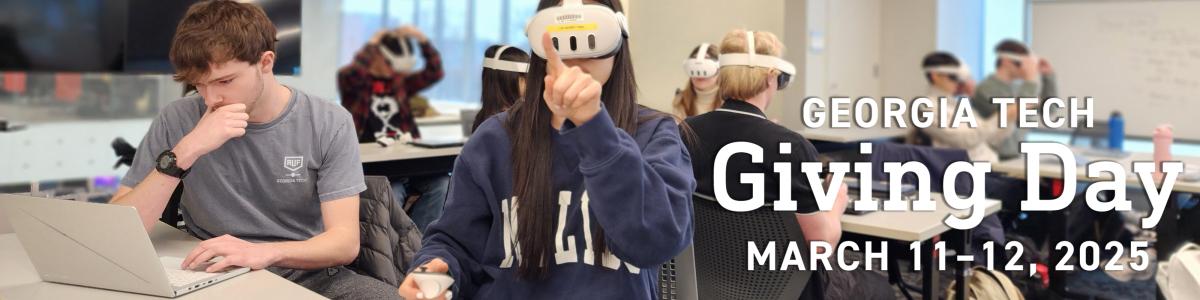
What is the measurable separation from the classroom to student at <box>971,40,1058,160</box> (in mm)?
18

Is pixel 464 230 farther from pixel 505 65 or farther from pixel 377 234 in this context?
pixel 505 65

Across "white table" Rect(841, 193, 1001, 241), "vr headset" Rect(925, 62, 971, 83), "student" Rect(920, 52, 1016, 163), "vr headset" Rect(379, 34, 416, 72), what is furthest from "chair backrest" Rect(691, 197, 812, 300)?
"vr headset" Rect(379, 34, 416, 72)

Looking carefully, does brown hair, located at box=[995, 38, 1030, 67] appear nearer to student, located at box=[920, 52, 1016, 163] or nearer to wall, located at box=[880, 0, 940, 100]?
student, located at box=[920, 52, 1016, 163]

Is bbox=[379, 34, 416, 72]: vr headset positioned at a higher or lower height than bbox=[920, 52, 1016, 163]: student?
higher

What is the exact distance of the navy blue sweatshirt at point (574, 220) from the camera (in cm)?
117

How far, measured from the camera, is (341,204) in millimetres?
1942

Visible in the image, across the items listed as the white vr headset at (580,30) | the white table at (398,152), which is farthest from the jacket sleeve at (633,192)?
the white table at (398,152)

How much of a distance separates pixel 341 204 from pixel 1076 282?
12.4 feet

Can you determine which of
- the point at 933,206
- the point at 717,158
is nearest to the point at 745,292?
the point at 717,158

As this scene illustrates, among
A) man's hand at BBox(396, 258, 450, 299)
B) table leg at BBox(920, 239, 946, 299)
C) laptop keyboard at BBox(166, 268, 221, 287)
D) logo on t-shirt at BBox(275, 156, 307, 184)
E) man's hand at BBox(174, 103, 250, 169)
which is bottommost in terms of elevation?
table leg at BBox(920, 239, 946, 299)

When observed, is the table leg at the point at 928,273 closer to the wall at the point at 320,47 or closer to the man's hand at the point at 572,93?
the man's hand at the point at 572,93

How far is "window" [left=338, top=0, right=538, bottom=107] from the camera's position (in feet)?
21.2

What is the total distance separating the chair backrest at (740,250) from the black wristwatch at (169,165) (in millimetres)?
1202

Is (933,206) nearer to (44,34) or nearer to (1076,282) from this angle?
(1076,282)
